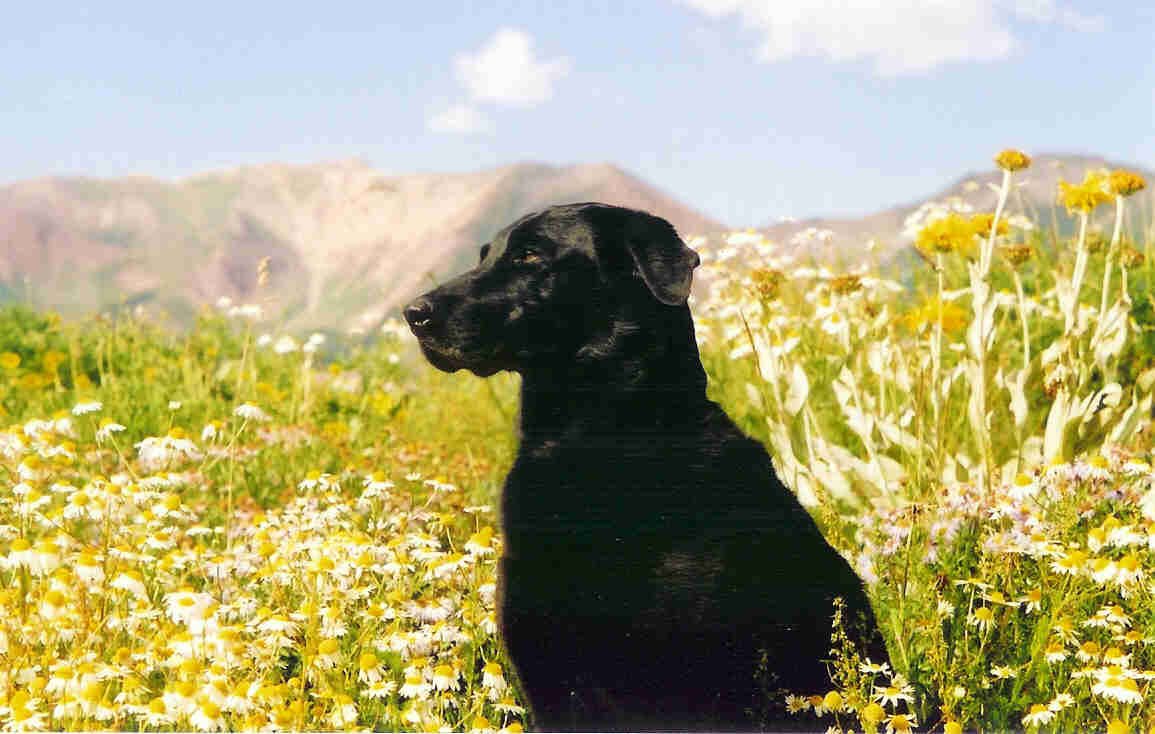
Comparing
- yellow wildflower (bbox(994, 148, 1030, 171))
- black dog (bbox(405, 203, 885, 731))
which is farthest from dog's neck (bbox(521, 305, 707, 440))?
yellow wildflower (bbox(994, 148, 1030, 171))

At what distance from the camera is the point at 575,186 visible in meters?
3.03

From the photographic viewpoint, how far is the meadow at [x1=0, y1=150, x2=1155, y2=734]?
8.25 feet

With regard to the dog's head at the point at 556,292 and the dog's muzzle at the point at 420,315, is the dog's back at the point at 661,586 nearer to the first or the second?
the dog's head at the point at 556,292

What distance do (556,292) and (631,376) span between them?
25cm

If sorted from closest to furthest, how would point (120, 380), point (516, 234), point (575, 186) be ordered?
point (516, 234)
point (575, 186)
point (120, 380)

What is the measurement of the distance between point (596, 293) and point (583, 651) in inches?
29.7

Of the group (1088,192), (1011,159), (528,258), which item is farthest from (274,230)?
(1088,192)

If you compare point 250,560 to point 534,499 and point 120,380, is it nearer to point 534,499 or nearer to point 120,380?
point 534,499

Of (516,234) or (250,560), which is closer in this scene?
(516,234)

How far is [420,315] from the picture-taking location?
2.37 meters

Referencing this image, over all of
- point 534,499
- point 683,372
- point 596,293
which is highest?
point 596,293

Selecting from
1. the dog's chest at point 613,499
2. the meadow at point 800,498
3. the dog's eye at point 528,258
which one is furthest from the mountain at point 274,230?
the dog's chest at point 613,499

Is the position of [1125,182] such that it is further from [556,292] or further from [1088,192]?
[556,292]

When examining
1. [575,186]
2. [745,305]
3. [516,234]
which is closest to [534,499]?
[516,234]
